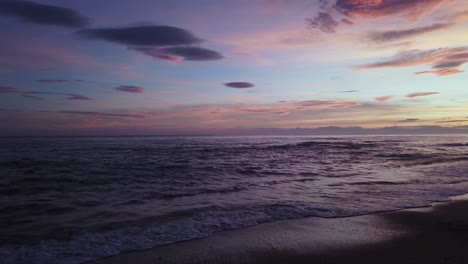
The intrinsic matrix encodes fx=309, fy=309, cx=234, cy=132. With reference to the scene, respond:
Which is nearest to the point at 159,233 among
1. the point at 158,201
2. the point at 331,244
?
the point at 158,201

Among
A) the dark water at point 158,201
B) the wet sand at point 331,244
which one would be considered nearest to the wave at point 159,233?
the dark water at point 158,201

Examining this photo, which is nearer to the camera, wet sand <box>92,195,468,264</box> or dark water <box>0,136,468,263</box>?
wet sand <box>92,195,468,264</box>

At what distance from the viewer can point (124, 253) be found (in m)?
6.08

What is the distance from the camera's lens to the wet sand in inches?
221

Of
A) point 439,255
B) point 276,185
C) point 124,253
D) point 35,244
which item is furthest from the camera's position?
point 276,185

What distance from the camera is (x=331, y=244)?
636 cm

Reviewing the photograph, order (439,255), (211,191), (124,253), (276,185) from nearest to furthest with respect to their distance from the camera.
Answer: (439,255), (124,253), (211,191), (276,185)

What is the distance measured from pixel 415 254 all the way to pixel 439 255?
39 cm

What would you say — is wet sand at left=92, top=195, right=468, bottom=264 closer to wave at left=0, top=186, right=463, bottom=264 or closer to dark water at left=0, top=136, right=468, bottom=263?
wave at left=0, top=186, right=463, bottom=264

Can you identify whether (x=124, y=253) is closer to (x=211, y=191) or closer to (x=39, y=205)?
(x=39, y=205)

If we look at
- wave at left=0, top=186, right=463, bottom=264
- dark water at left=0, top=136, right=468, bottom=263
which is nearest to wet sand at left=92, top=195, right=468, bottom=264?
wave at left=0, top=186, right=463, bottom=264

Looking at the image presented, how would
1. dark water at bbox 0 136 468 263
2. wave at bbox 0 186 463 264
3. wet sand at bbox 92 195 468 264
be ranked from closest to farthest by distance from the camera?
wet sand at bbox 92 195 468 264 → wave at bbox 0 186 463 264 → dark water at bbox 0 136 468 263

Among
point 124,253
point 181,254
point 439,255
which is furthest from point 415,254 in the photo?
point 124,253

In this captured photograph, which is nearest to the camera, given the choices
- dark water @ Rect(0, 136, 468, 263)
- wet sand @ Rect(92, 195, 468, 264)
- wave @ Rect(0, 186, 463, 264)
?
wet sand @ Rect(92, 195, 468, 264)
